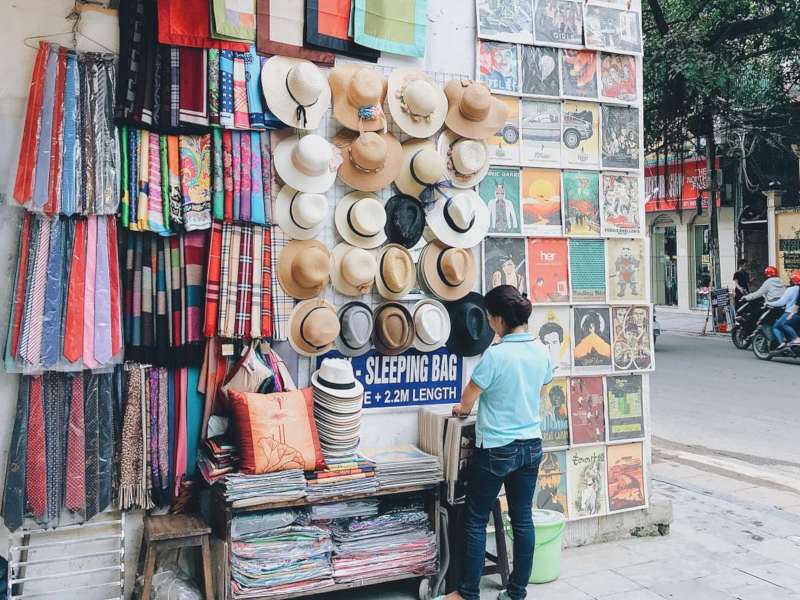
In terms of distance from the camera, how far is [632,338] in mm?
4879

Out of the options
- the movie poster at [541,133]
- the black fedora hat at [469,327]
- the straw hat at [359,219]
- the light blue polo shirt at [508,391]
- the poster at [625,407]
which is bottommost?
the poster at [625,407]

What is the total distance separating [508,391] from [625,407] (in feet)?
5.10

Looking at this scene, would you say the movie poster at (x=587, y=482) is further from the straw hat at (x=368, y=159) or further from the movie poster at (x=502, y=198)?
the straw hat at (x=368, y=159)

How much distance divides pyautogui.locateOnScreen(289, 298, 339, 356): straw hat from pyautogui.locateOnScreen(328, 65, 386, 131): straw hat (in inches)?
37.3

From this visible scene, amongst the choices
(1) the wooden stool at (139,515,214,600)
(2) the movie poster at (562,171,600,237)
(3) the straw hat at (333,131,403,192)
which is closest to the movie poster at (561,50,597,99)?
(2) the movie poster at (562,171,600,237)

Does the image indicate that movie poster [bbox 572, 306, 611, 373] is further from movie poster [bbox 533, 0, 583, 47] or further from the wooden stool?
the wooden stool

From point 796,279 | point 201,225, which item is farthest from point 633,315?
point 796,279

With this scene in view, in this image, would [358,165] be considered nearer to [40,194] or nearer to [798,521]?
[40,194]

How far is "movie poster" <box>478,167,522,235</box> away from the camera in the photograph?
450cm

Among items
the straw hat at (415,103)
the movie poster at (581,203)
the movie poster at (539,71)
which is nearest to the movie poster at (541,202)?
the movie poster at (581,203)

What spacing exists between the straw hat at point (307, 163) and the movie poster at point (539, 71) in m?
1.35

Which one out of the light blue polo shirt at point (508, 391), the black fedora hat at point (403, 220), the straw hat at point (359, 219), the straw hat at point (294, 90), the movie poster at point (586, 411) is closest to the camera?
the light blue polo shirt at point (508, 391)

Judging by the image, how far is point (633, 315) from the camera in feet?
16.0

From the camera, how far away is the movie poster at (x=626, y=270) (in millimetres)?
4832
